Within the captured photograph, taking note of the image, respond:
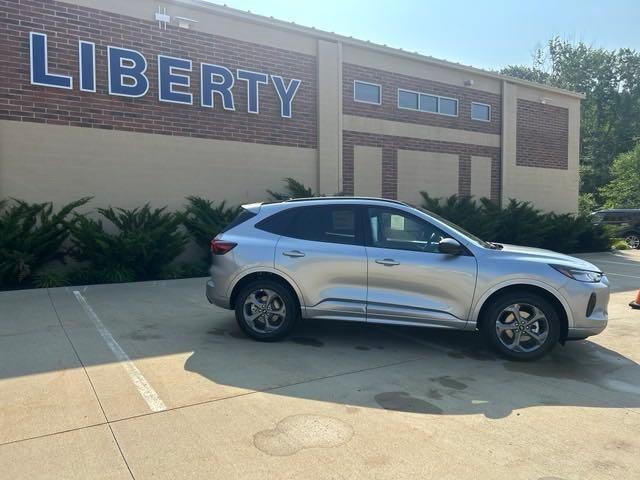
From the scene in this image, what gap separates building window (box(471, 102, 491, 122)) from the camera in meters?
17.8

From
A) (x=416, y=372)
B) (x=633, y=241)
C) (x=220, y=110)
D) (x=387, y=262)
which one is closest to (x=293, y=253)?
(x=387, y=262)

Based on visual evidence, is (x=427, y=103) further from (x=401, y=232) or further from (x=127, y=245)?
(x=401, y=232)

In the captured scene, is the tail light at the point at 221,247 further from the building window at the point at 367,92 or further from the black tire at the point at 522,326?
the building window at the point at 367,92

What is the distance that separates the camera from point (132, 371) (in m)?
4.92

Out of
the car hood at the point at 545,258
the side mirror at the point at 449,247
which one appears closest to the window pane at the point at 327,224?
the side mirror at the point at 449,247

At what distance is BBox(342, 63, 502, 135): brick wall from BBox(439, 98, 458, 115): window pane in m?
0.15

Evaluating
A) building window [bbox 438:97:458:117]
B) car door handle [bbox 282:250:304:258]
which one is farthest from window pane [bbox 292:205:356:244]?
building window [bbox 438:97:458:117]

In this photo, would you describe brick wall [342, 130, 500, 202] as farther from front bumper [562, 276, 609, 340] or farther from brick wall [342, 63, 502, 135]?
front bumper [562, 276, 609, 340]

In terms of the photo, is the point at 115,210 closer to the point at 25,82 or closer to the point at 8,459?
the point at 25,82

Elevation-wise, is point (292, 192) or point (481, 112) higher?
point (481, 112)

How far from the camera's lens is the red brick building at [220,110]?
10.4 meters

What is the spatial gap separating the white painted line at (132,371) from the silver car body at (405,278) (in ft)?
4.26

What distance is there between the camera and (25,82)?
10.1 meters

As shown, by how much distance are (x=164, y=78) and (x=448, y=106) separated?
969cm
